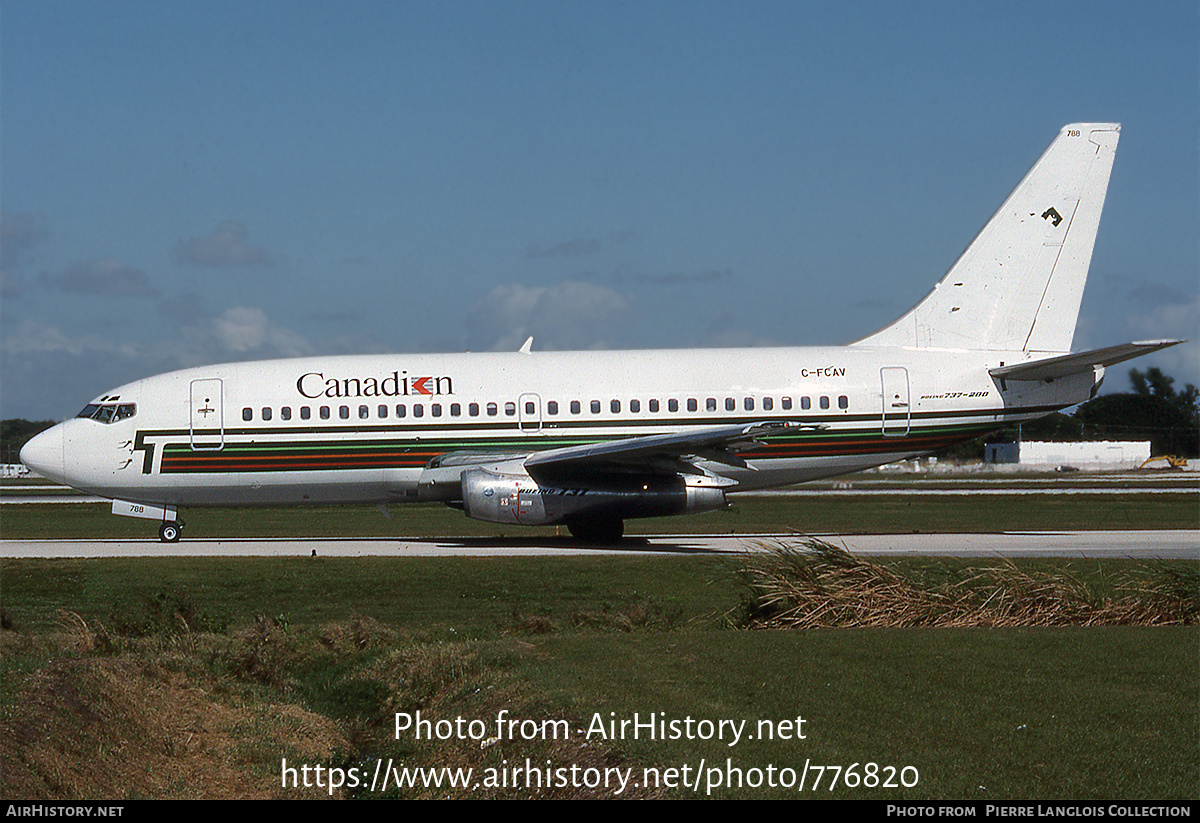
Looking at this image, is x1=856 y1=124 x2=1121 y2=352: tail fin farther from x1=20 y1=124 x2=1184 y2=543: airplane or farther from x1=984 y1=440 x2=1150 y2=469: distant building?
x1=984 y1=440 x2=1150 y2=469: distant building

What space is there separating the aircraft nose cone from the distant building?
87.2 metres

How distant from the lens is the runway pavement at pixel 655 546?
20.9 m

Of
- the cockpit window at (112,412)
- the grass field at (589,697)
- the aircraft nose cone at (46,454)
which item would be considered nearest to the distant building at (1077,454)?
the cockpit window at (112,412)

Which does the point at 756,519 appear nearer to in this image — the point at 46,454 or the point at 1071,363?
the point at 1071,363

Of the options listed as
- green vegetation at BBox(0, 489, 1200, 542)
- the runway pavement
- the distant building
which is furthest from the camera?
the distant building

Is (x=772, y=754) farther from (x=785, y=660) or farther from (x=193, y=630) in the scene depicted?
Result: (x=193, y=630)

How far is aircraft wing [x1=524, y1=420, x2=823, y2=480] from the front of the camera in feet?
70.4

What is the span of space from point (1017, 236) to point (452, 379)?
44.1ft

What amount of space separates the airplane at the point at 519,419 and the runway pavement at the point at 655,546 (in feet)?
3.21

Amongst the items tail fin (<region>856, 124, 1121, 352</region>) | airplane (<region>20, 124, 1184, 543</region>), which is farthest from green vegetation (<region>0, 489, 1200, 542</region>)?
tail fin (<region>856, 124, 1121, 352</region>)

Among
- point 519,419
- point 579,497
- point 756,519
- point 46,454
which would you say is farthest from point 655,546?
point 46,454

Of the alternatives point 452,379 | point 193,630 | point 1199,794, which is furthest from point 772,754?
point 452,379

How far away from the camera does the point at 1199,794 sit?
6418 millimetres

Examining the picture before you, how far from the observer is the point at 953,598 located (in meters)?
13.3
